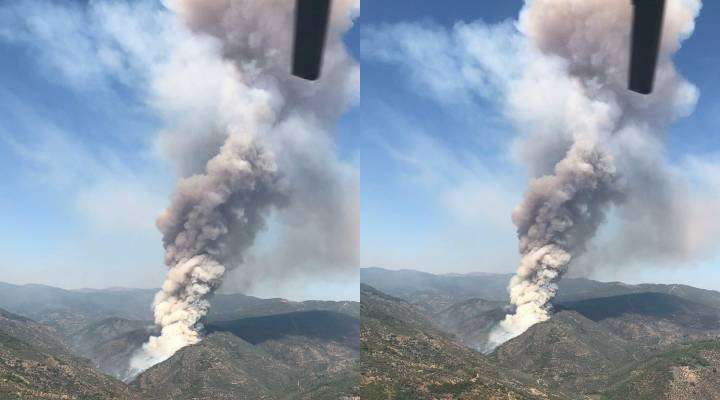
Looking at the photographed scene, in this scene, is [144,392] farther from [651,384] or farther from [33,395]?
[651,384]

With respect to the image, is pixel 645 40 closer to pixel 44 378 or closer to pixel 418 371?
pixel 418 371

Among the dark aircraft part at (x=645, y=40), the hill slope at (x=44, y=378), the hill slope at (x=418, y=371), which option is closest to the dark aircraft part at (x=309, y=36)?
the dark aircraft part at (x=645, y=40)

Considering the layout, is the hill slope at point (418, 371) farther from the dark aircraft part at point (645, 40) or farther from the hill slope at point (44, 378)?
the dark aircraft part at point (645, 40)

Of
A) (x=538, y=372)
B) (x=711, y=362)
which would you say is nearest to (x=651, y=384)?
(x=711, y=362)

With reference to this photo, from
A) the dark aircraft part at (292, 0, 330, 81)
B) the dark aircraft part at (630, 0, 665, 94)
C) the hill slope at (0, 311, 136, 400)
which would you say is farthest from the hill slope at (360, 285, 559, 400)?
the dark aircraft part at (292, 0, 330, 81)

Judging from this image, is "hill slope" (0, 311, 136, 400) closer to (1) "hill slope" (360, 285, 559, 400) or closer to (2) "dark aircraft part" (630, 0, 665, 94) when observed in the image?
(1) "hill slope" (360, 285, 559, 400)

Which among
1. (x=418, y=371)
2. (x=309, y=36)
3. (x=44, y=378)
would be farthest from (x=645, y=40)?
(x=44, y=378)
